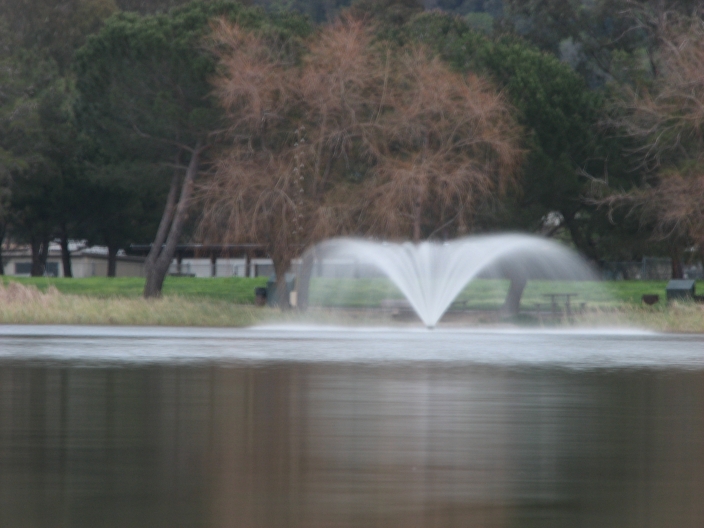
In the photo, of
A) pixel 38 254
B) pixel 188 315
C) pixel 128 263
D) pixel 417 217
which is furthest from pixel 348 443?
pixel 128 263

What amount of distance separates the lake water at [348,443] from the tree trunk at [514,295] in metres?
25.4

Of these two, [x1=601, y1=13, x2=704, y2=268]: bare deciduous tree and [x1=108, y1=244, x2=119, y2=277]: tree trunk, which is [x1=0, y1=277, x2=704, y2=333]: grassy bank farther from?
[x1=108, y1=244, x2=119, y2=277]: tree trunk

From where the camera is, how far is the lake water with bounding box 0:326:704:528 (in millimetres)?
8148

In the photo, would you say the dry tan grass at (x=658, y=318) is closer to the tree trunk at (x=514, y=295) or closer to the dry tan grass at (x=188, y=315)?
the dry tan grass at (x=188, y=315)

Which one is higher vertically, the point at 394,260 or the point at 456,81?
the point at 456,81

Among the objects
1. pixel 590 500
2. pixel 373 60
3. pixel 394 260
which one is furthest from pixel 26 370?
pixel 373 60

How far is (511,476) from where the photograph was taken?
9.52 meters

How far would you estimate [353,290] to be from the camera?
183 ft

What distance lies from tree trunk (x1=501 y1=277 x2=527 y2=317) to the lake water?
25438 millimetres

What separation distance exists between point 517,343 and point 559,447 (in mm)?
19967

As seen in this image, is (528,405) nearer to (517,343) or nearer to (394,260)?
(517,343)

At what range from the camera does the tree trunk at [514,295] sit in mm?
48625

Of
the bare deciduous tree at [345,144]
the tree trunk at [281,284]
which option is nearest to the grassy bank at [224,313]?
the tree trunk at [281,284]

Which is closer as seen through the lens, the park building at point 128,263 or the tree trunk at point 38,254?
the tree trunk at point 38,254
